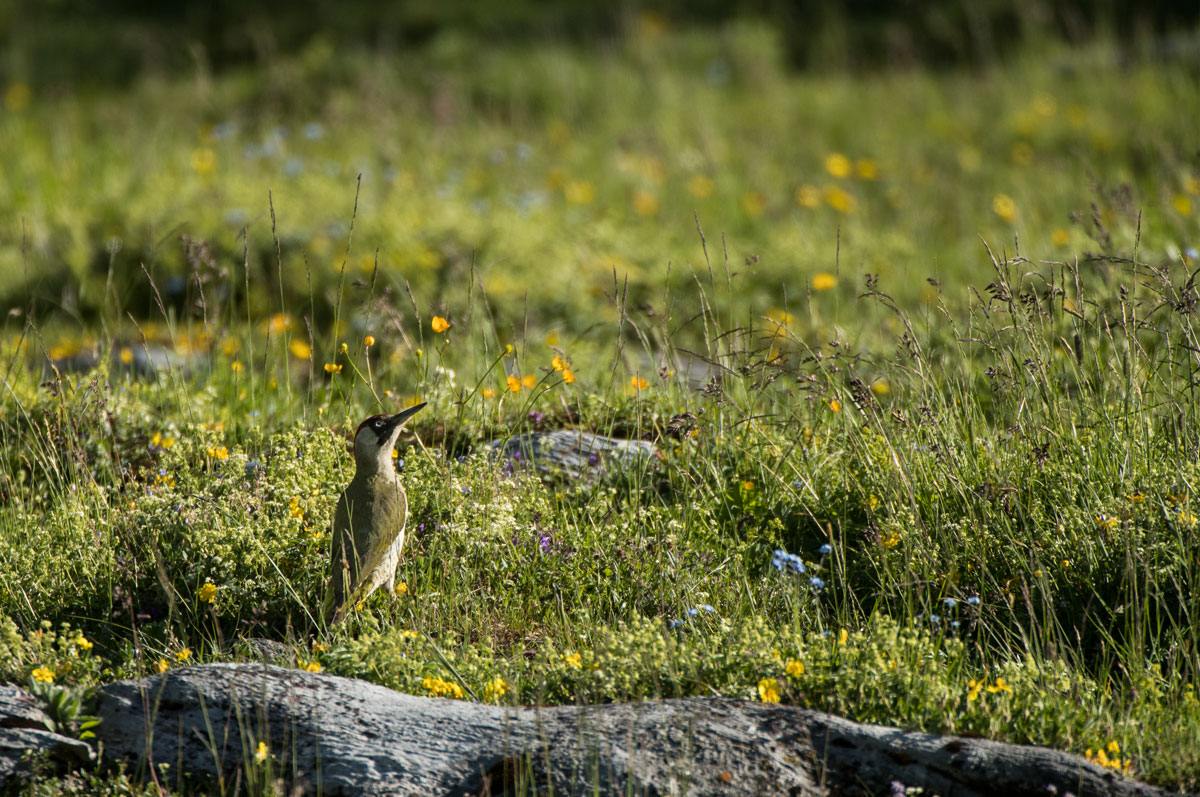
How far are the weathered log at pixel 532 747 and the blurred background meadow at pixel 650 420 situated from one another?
0.19 metres

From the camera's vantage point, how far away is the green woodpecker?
132 inches

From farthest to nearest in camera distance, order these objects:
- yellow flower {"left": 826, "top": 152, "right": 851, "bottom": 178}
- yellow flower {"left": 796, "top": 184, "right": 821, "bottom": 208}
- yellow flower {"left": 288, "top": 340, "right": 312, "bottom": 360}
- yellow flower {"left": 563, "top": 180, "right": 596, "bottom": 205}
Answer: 1. yellow flower {"left": 826, "top": 152, "right": 851, "bottom": 178}
2. yellow flower {"left": 563, "top": 180, "right": 596, "bottom": 205}
3. yellow flower {"left": 796, "top": 184, "right": 821, "bottom": 208}
4. yellow flower {"left": 288, "top": 340, "right": 312, "bottom": 360}

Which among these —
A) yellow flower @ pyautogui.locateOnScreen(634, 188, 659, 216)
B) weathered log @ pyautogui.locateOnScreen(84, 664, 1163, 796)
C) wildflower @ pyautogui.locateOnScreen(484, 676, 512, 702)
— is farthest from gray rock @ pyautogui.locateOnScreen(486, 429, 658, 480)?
yellow flower @ pyautogui.locateOnScreen(634, 188, 659, 216)

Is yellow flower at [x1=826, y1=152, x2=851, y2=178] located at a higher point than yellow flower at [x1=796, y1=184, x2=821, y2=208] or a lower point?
higher

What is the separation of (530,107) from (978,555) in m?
9.76

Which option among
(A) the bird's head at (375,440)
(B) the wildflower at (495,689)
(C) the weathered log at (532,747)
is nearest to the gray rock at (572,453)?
(A) the bird's head at (375,440)

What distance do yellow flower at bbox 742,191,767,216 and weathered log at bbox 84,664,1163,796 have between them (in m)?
6.89

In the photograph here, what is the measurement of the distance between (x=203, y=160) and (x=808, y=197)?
5114mm

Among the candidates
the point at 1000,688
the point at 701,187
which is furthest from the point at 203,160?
the point at 1000,688

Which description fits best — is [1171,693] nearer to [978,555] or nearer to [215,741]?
[978,555]

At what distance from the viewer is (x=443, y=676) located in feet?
10.3

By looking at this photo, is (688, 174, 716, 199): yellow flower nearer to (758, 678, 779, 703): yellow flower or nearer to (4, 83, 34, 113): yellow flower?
(758, 678, 779, 703): yellow flower

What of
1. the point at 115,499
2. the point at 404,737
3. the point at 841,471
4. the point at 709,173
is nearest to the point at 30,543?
the point at 115,499

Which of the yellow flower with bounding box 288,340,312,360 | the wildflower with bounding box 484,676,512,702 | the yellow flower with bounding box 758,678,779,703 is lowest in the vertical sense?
the wildflower with bounding box 484,676,512,702
